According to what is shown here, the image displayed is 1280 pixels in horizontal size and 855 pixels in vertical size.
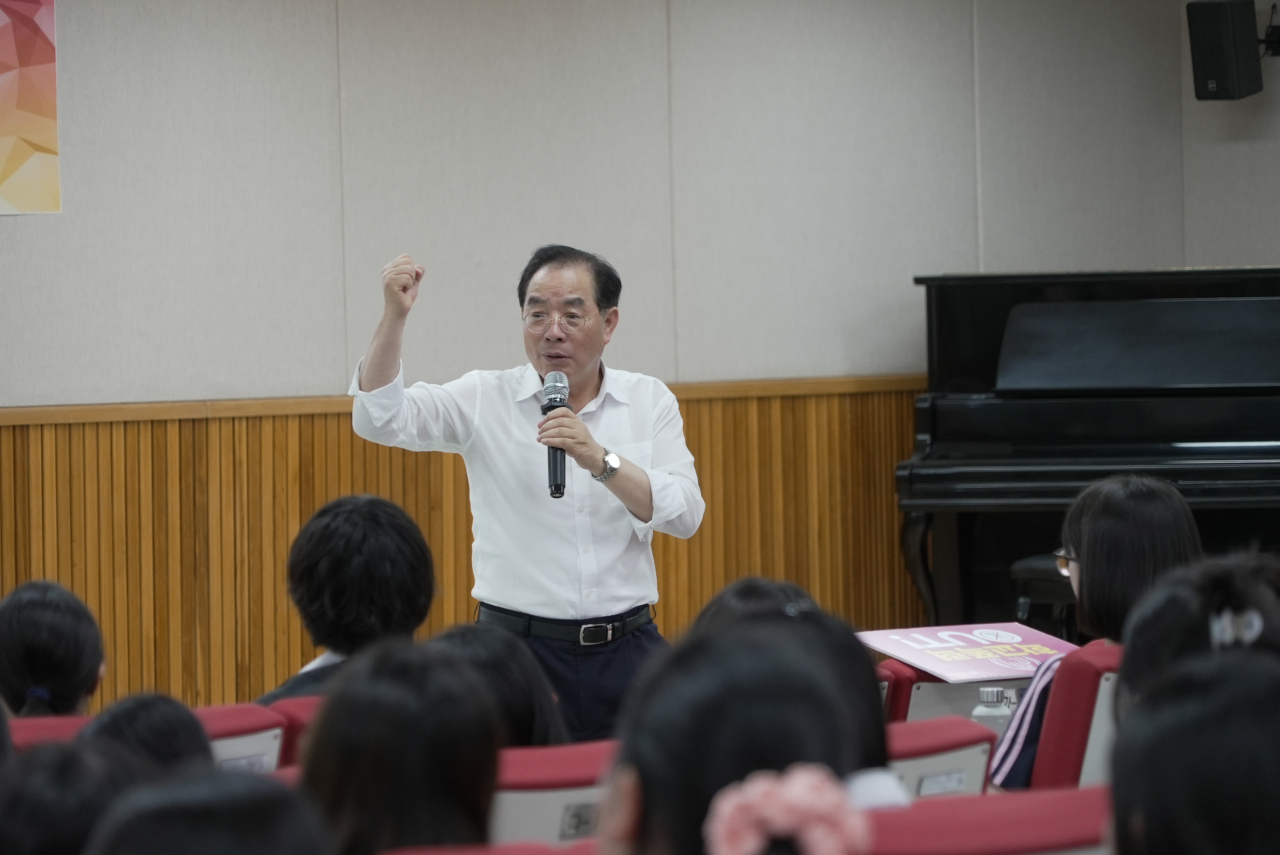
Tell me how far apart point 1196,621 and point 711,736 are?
2.62 feet

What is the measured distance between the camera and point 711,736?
1.04 m

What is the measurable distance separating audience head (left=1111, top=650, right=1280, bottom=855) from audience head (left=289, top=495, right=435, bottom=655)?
132cm

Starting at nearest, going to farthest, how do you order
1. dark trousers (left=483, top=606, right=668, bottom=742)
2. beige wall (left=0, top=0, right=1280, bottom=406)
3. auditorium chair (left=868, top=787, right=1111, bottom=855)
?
1. auditorium chair (left=868, top=787, right=1111, bottom=855)
2. dark trousers (left=483, top=606, right=668, bottom=742)
3. beige wall (left=0, top=0, right=1280, bottom=406)

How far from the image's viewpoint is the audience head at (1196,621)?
153cm

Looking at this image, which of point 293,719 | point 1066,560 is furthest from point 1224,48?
point 293,719

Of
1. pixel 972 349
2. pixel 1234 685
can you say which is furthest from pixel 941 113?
pixel 1234 685

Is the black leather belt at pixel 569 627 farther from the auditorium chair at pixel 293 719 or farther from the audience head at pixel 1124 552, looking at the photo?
the audience head at pixel 1124 552

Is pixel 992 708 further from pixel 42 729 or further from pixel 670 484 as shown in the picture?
pixel 42 729

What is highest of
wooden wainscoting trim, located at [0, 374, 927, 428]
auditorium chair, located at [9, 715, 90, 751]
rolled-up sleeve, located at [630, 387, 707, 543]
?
wooden wainscoting trim, located at [0, 374, 927, 428]

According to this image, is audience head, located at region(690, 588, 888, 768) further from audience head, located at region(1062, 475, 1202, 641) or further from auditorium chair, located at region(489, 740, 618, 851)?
audience head, located at region(1062, 475, 1202, 641)

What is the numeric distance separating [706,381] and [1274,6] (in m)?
2.82

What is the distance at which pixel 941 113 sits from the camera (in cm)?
577

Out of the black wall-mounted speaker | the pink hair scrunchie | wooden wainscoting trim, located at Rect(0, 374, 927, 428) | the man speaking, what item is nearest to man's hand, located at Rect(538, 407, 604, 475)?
the man speaking

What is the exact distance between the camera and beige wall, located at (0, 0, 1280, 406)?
498 centimetres
